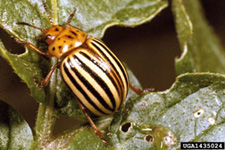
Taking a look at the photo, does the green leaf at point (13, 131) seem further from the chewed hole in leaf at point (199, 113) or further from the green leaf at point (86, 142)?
the chewed hole in leaf at point (199, 113)

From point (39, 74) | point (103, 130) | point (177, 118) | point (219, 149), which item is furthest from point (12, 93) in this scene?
point (219, 149)

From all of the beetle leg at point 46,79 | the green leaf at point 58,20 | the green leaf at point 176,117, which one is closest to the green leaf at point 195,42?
the green leaf at point 58,20

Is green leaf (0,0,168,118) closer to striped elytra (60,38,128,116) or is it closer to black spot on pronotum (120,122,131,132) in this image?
striped elytra (60,38,128,116)

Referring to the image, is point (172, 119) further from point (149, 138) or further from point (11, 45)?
point (11, 45)

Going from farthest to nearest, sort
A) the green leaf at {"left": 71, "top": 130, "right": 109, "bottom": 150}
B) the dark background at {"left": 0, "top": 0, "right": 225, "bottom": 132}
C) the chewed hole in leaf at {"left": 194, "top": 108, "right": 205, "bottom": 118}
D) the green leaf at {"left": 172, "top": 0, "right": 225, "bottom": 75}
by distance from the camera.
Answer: the dark background at {"left": 0, "top": 0, "right": 225, "bottom": 132} < the green leaf at {"left": 172, "top": 0, "right": 225, "bottom": 75} < the chewed hole in leaf at {"left": 194, "top": 108, "right": 205, "bottom": 118} < the green leaf at {"left": 71, "top": 130, "right": 109, "bottom": 150}

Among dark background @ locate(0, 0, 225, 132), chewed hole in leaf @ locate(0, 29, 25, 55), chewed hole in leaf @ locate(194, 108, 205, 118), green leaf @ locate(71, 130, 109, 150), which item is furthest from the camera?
dark background @ locate(0, 0, 225, 132)

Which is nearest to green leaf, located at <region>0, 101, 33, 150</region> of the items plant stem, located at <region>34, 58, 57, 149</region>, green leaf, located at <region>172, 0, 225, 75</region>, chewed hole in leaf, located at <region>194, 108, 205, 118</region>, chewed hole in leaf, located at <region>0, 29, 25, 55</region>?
plant stem, located at <region>34, 58, 57, 149</region>

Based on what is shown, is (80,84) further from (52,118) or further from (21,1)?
(21,1)
